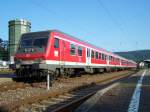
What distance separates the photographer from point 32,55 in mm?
15844

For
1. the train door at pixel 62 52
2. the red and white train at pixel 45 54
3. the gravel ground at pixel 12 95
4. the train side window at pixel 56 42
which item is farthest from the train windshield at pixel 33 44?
the gravel ground at pixel 12 95

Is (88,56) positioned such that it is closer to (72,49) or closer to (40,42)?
(72,49)

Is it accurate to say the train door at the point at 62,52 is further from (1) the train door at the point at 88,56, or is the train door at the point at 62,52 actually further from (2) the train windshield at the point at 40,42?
(1) the train door at the point at 88,56

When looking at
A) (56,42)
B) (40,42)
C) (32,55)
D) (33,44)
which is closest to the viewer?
(32,55)

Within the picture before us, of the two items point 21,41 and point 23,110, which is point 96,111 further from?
point 21,41

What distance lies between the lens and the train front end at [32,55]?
1548 centimetres

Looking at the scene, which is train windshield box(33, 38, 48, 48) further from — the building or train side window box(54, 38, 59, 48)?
the building

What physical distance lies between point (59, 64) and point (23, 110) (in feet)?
29.7

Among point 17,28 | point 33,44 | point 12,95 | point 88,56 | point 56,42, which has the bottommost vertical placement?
point 12,95

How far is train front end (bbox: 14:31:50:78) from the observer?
1548 cm

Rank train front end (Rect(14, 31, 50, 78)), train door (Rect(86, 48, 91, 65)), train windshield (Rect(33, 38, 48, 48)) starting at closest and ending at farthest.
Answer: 1. train front end (Rect(14, 31, 50, 78))
2. train windshield (Rect(33, 38, 48, 48))
3. train door (Rect(86, 48, 91, 65))

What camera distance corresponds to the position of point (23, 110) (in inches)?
311

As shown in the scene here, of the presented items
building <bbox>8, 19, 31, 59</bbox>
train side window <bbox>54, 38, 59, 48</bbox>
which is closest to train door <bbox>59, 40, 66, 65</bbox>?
train side window <bbox>54, 38, 59, 48</bbox>

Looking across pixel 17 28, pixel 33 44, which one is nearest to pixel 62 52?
pixel 33 44
